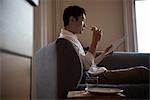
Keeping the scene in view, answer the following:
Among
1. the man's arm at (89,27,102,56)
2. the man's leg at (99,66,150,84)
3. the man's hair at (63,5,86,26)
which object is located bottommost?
the man's leg at (99,66,150,84)

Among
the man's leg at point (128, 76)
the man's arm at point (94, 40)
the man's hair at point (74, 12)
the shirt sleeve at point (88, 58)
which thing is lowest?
the man's leg at point (128, 76)

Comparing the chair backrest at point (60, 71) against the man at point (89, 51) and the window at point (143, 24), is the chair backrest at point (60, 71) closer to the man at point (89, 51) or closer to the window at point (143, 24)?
the man at point (89, 51)

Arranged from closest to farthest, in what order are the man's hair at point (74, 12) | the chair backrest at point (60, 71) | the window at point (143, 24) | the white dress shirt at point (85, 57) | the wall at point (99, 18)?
the chair backrest at point (60, 71) → the white dress shirt at point (85, 57) → the man's hair at point (74, 12) → the wall at point (99, 18) → the window at point (143, 24)

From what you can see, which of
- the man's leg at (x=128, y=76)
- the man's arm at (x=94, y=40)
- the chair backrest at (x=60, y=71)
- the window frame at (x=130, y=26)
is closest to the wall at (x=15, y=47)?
the chair backrest at (x=60, y=71)

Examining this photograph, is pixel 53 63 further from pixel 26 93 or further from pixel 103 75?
pixel 26 93

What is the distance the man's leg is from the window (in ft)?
4.95

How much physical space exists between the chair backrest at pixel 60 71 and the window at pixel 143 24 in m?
1.83

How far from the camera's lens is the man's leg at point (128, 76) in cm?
151

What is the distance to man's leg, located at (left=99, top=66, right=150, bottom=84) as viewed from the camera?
1.51 metres

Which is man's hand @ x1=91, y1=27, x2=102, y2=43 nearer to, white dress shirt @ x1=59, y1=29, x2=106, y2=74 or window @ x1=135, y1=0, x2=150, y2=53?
white dress shirt @ x1=59, y1=29, x2=106, y2=74

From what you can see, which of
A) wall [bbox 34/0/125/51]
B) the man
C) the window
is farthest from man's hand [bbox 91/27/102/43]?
the window

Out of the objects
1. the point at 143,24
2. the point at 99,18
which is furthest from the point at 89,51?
the point at 143,24

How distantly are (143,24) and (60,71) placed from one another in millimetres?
2051

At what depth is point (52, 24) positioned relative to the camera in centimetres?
292
